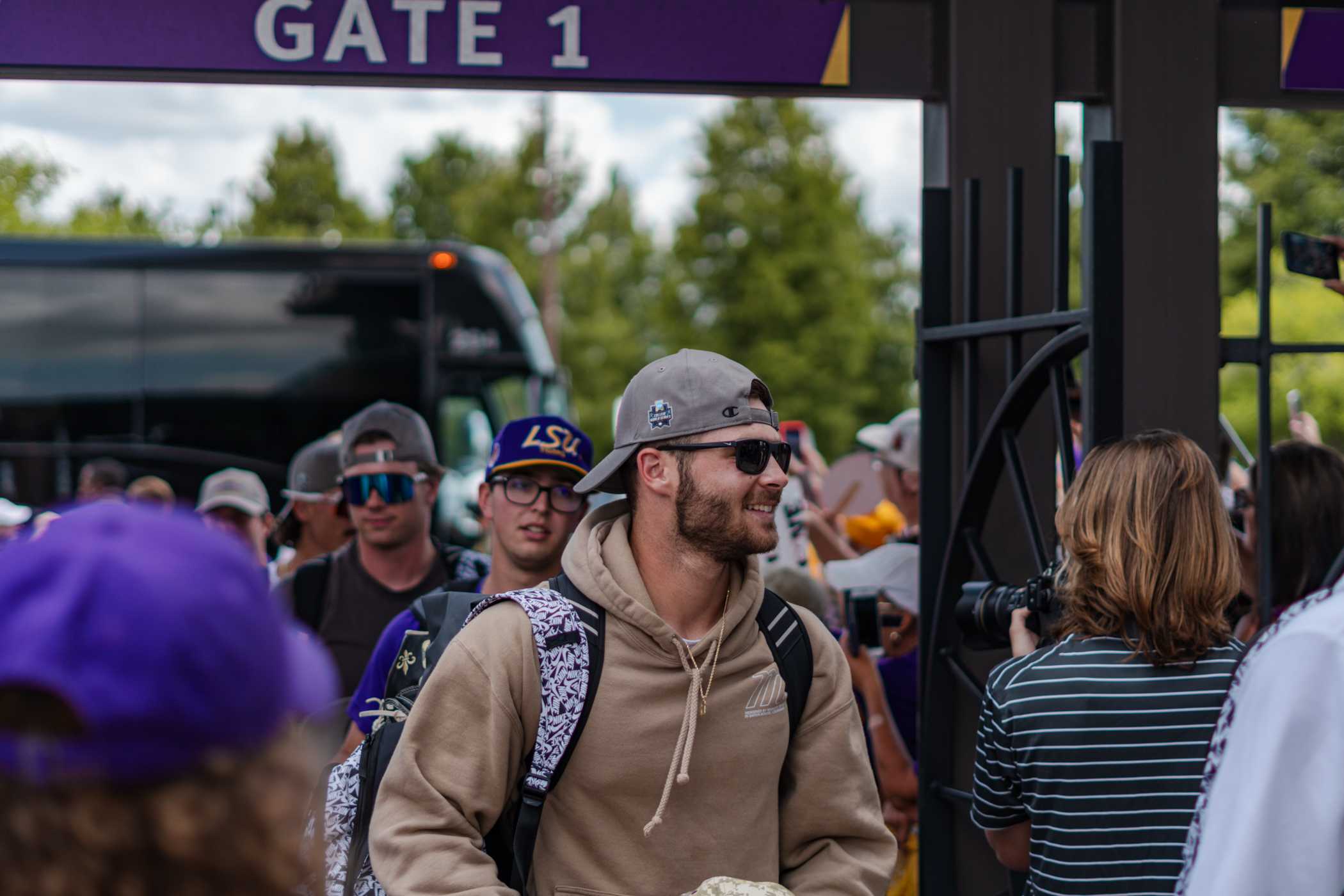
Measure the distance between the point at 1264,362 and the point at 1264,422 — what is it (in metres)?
0.15

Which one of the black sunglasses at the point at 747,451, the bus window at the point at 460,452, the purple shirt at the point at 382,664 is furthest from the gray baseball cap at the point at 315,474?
the bus window at the point at 460,452

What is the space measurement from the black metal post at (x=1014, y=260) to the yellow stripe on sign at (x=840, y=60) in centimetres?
53

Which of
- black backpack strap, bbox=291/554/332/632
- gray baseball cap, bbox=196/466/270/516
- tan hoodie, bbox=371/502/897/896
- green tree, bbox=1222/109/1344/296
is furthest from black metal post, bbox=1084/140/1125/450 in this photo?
green tree, bbox=1222/109/1344/296

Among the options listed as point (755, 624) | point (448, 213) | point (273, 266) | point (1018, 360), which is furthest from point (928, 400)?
point (448, 213)

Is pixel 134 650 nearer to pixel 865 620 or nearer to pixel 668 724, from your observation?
pixel 668 724

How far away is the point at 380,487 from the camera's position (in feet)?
16.0

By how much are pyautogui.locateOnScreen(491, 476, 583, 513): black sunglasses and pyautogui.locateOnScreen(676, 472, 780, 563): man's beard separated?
1.26 meters

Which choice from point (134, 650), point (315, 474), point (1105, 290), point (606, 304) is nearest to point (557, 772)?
point (1105, 290)

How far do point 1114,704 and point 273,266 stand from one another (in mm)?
12156

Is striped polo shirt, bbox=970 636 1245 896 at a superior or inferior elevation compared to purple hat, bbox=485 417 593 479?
inferior

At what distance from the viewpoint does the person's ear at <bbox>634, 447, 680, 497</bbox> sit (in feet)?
9.50

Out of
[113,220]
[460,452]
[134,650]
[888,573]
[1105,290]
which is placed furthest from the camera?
[113,220]

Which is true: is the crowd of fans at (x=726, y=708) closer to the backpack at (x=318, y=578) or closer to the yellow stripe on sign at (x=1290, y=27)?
the backpack at (x=318, y=578)

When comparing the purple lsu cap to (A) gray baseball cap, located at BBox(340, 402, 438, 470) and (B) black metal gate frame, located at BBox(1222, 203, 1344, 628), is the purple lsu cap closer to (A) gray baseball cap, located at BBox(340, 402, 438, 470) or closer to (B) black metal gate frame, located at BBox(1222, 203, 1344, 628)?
(B) black metal gate frame, located at BBox(1222, 203, 1344, 628)
